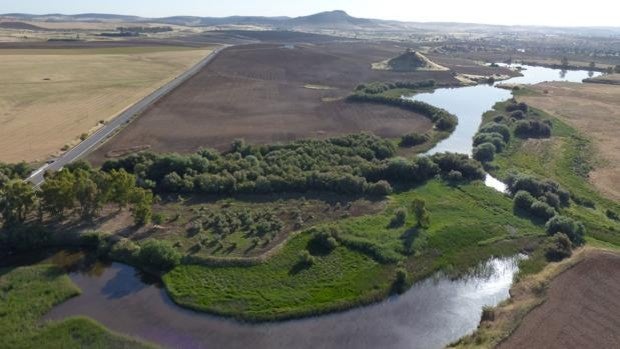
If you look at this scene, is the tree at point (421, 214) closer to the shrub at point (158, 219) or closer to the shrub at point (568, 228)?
the shrub at point (568, 228)

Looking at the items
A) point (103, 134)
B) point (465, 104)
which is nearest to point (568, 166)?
point (465, 104)

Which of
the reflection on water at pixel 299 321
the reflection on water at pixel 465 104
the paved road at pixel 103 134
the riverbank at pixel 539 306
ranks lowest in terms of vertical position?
the reflection on water at pixel 299 321

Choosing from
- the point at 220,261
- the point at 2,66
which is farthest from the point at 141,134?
the point at 2,66

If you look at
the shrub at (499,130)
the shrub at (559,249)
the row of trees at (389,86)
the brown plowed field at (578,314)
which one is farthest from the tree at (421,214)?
the row of trees at (389,86)

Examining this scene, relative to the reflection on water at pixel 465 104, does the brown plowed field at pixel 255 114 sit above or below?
above

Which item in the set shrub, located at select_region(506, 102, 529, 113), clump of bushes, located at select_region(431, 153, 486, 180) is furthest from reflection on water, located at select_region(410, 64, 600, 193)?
shrub, located at select_region(506, 102, 529, 113)

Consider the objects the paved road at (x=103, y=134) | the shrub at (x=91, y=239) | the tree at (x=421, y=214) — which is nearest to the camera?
the shrub at (x=91, y=239)

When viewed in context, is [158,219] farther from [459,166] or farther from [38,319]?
[459,166]
